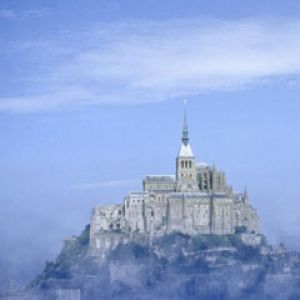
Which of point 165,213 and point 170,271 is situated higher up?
point 165,213

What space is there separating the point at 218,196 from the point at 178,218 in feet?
3.77

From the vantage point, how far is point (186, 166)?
6097cm

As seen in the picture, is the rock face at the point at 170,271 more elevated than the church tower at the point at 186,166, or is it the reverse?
the church tower at the point at 186,166

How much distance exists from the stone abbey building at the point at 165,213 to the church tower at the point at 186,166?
0.02 m

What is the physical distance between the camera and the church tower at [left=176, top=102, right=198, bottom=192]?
60.7m

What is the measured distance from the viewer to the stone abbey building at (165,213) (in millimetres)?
60094

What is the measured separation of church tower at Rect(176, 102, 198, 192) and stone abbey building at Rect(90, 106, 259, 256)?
2 cm

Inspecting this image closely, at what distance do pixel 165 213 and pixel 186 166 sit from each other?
56.8 inches

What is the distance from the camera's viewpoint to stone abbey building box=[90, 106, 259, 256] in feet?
197

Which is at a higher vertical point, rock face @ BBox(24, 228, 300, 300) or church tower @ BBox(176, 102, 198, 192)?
church tower @ BBox(176, 102, 198, 192)

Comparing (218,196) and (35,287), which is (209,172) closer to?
(218,196)

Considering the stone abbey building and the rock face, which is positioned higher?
the stone abbey building

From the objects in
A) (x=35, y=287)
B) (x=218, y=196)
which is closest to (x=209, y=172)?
(x=218, y=196)

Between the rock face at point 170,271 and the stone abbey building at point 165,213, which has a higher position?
the stone abbey building at point 165,213
